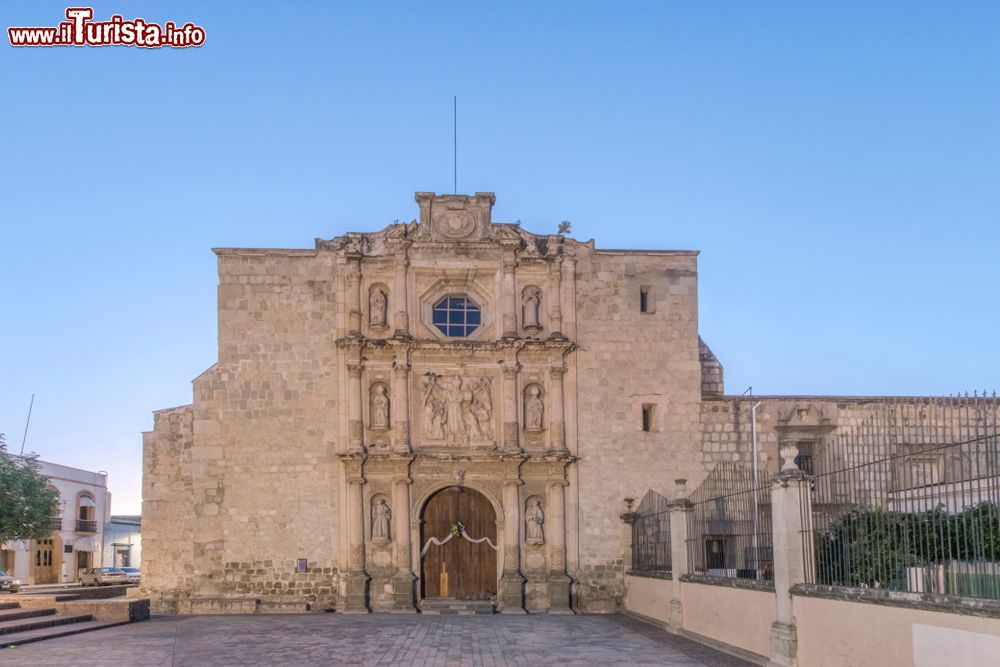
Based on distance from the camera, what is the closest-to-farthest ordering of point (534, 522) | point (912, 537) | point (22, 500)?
point (912, 537) < point (22, 500) < point (534, 522)

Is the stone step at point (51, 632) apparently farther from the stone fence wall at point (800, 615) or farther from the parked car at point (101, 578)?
the parked car at point (101, 578)

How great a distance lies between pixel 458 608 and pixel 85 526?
117 feet

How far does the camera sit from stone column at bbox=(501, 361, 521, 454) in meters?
26.2

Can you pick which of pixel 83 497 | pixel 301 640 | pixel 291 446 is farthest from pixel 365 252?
pixel 83 497

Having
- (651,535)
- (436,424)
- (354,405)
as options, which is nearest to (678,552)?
(651,535)

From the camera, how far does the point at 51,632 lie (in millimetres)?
20484

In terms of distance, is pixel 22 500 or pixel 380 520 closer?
pixel 22 500

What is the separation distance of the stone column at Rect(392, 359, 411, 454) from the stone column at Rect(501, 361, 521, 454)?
2281 mm

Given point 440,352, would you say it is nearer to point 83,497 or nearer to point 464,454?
point 464,454

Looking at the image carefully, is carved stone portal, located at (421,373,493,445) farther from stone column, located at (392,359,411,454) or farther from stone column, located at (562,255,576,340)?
stone column, located at (562,255,576,340)

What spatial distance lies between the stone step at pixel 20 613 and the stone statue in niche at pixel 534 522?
1046cm

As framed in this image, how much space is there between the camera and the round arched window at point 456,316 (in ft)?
89.7

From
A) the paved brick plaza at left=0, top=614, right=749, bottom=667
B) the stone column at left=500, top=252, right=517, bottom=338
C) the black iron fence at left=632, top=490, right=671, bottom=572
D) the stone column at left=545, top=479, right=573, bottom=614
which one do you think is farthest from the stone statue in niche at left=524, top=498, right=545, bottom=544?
the stone column at left=500, top=252, right=517, bottom=338

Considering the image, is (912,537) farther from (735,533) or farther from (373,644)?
(373,644)
